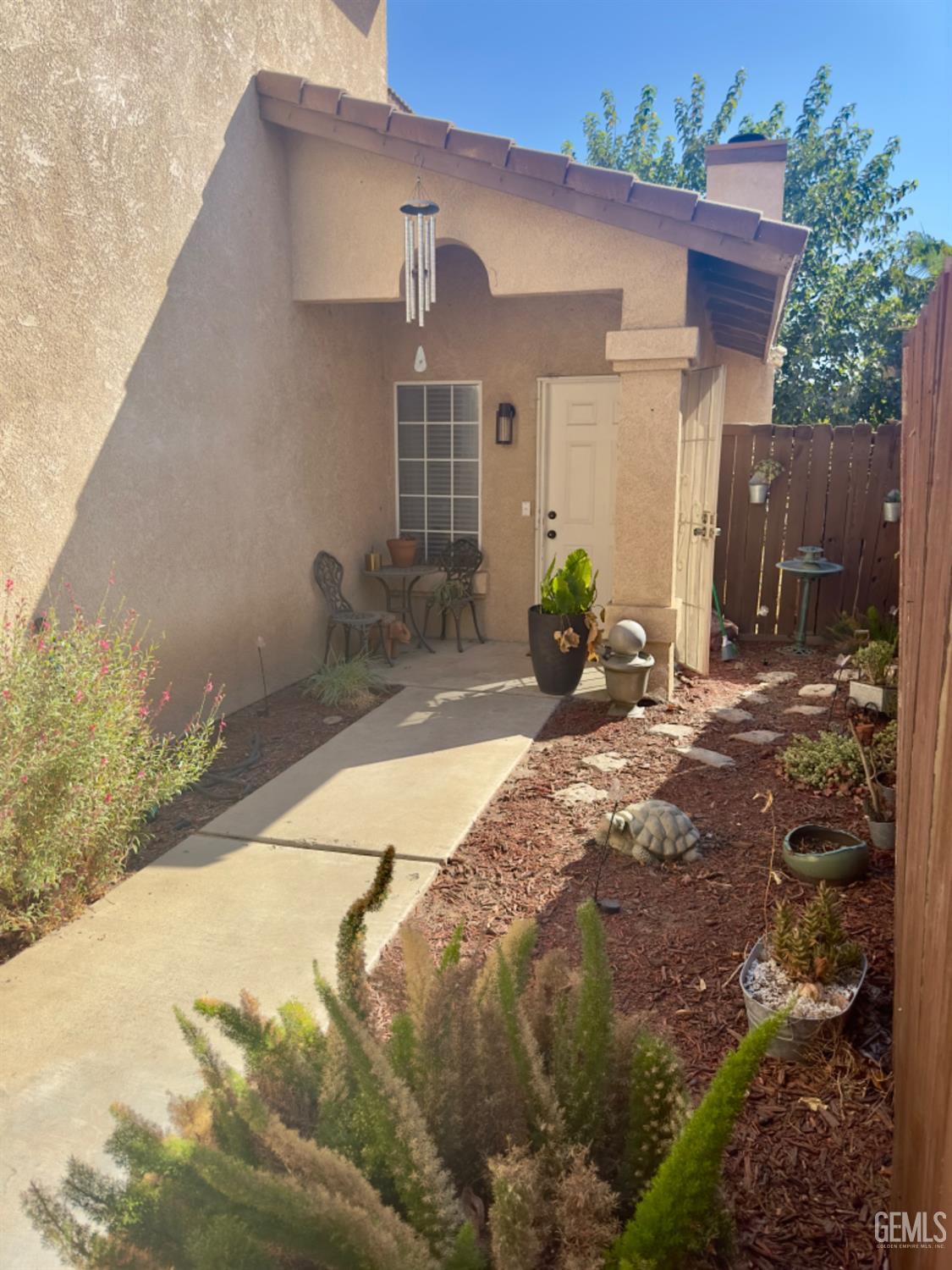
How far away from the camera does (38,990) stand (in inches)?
118

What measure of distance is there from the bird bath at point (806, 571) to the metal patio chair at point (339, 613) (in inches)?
152

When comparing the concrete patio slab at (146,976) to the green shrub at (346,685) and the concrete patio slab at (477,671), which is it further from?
the concrete patio slab at (477,671)

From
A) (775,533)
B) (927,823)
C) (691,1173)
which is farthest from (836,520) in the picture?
(691,1173)

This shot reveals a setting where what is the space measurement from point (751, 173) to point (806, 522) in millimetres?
4953

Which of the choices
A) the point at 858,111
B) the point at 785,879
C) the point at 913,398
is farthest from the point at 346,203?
the point at 858,111

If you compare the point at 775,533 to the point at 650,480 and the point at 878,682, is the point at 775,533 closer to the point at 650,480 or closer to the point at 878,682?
the point at 650,480

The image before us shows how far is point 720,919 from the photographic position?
11.0ft

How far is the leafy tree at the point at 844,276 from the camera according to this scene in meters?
16.0

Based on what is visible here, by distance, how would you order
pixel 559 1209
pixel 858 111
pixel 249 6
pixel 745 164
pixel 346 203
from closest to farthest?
pixel 559 1209, pixel 249 6, pixel 346 203, pixel 745 164, pixel 858 111

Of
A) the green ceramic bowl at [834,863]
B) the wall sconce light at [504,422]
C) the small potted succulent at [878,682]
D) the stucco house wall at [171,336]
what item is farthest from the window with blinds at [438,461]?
the green ceramic bowl at [834,863]

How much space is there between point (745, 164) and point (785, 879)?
394 inches

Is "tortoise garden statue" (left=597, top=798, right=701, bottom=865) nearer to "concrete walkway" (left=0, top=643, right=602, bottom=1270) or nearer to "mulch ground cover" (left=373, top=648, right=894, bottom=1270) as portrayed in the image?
"mulch ground cover" (left=373, top=648, right=894, bottom=1270)

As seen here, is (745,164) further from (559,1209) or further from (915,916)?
(559,1209)

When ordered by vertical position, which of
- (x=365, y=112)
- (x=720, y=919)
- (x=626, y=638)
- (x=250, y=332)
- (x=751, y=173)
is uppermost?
(x=751, y=173)
